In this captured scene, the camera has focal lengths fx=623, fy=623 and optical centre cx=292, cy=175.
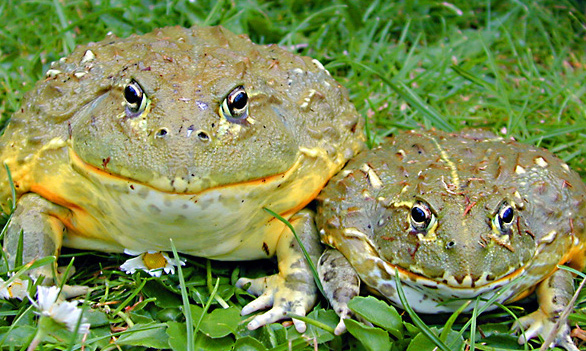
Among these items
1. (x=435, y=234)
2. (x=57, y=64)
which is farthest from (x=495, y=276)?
(x=57, y=64)

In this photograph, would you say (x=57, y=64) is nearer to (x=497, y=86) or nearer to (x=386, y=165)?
(x=386, y=165)

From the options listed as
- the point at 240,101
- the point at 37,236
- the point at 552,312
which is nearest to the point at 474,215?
the point at 552,312

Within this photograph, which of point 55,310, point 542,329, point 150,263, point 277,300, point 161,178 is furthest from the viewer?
point 150,263

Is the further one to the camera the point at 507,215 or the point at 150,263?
the point at 150,263

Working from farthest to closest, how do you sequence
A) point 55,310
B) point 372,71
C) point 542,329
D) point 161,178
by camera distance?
point 372,71
point 542,329
point 161,178
point 55,310

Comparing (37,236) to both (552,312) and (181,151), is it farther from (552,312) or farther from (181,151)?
(552,312)

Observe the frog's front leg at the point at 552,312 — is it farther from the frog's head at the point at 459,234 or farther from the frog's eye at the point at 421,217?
the frog's eye at the point at 421,217
